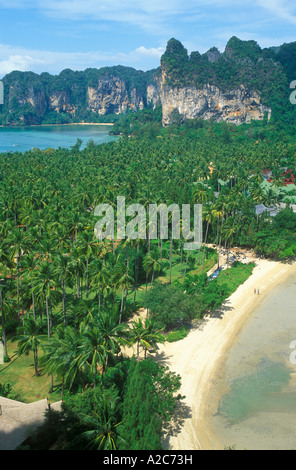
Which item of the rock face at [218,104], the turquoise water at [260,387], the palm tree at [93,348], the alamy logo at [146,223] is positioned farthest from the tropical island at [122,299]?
the rock face at [218,104]

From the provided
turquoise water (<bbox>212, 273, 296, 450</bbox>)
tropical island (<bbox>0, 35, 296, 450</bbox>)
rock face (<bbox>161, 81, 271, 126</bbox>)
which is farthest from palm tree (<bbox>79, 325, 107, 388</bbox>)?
rock face (<bbox>161, 81, 271, 126</bbox>)

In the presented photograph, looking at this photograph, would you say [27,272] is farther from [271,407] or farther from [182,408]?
[271,407]

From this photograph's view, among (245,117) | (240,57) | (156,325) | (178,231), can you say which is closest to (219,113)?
(245,117)

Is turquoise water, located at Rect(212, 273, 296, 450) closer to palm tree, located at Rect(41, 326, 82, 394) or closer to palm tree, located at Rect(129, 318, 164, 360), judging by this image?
palm tree, located at Rect(129, 318, 164, 360)

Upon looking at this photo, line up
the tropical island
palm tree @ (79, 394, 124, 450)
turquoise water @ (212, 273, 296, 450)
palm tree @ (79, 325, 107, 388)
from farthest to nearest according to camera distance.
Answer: turquoise water @ (212, 273, 296, 450)
palm tree @ (79, 325, 107, 388)
the tropical island
palm tree @ (79, 394, 124, 450)

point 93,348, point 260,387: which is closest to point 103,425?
point 93,348

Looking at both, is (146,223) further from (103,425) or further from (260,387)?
(103,425)

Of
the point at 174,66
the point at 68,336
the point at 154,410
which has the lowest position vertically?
the point at 154,410
